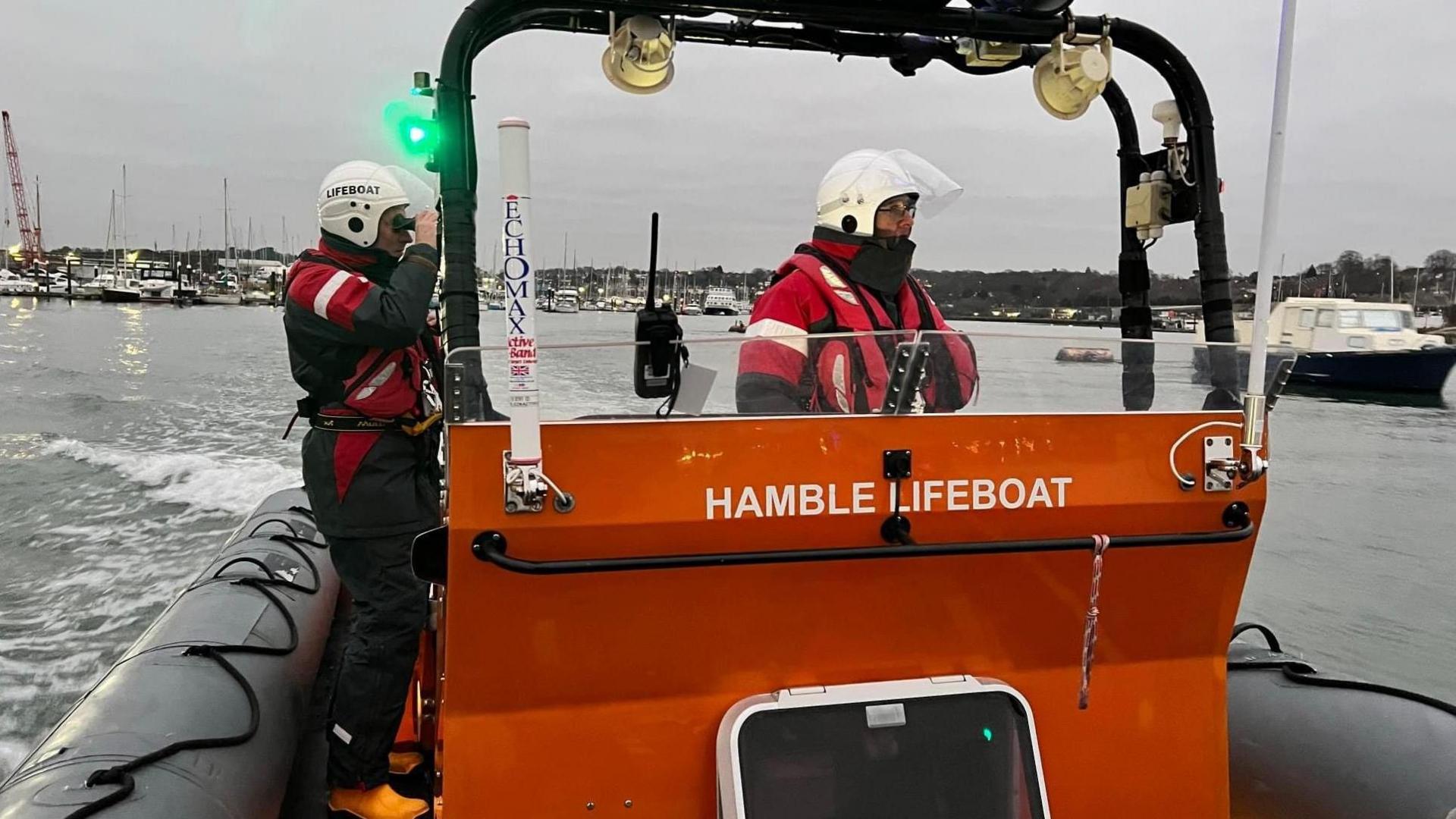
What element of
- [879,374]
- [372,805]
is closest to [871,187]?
[879,374]

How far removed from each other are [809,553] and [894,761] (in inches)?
20.4

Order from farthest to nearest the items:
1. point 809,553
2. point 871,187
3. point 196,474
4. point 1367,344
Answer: point 1367,344
point 196,474
point 871,187
point 809,553

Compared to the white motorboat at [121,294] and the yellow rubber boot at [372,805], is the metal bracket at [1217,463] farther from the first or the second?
the white motorboat at [121,294]

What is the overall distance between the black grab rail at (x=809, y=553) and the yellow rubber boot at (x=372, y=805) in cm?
149

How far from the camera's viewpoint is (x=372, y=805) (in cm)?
279

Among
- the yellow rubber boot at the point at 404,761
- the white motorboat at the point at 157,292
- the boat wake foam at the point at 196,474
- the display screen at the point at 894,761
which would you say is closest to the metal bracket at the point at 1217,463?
the display screen at the point at 894,761

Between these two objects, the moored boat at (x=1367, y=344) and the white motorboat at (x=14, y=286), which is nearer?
the moored boat at (x=1367, y=344)

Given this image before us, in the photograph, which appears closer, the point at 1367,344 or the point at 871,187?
the point at 871,187

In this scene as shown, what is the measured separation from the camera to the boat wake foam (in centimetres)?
855

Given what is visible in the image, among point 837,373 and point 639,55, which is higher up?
point 639,55

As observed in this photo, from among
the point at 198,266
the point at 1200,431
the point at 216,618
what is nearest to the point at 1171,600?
the point at 1200,431

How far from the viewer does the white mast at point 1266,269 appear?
1796mm

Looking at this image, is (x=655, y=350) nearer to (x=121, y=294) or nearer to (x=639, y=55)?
(x=639, y=55)


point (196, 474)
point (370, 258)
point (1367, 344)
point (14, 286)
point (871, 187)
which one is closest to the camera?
point (871, 187)
